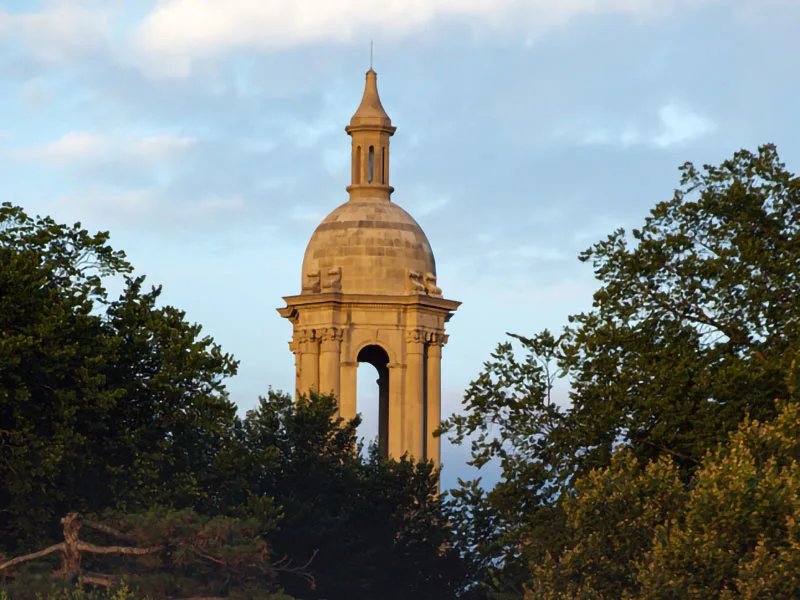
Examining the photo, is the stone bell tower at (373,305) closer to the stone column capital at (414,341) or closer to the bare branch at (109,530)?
the stone column capital at (414,341)

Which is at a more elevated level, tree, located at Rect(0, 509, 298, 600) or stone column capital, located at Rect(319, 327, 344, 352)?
stone column capital, located at Rect(319, 327, 344, 352)

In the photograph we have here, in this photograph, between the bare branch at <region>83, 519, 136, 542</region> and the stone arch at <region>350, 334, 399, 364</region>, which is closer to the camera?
the bare branch at <region>83, 519, 136, 542</region>

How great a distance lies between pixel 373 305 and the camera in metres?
85.4

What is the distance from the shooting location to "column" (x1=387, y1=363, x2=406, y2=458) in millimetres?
86000

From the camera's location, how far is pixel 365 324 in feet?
281

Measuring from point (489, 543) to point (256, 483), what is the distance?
7162 mm

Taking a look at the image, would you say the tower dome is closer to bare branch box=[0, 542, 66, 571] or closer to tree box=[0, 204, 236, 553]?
tree box=[0, 204, 236, 553]

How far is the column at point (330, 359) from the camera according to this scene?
85250 mm

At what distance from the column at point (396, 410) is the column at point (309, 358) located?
2514 millimetres

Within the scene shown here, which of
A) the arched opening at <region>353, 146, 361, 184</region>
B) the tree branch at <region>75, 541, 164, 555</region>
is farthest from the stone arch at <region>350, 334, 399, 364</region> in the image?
the tree branch at <region>75, 541, 164, 555</region>

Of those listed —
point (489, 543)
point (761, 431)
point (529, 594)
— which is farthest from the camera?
point (489, 543)

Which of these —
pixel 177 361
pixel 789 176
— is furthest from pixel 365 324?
pixel 789 176

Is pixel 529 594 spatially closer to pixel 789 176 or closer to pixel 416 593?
pixel 789 176

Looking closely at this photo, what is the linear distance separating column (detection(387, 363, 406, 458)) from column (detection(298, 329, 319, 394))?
8.25 ft
